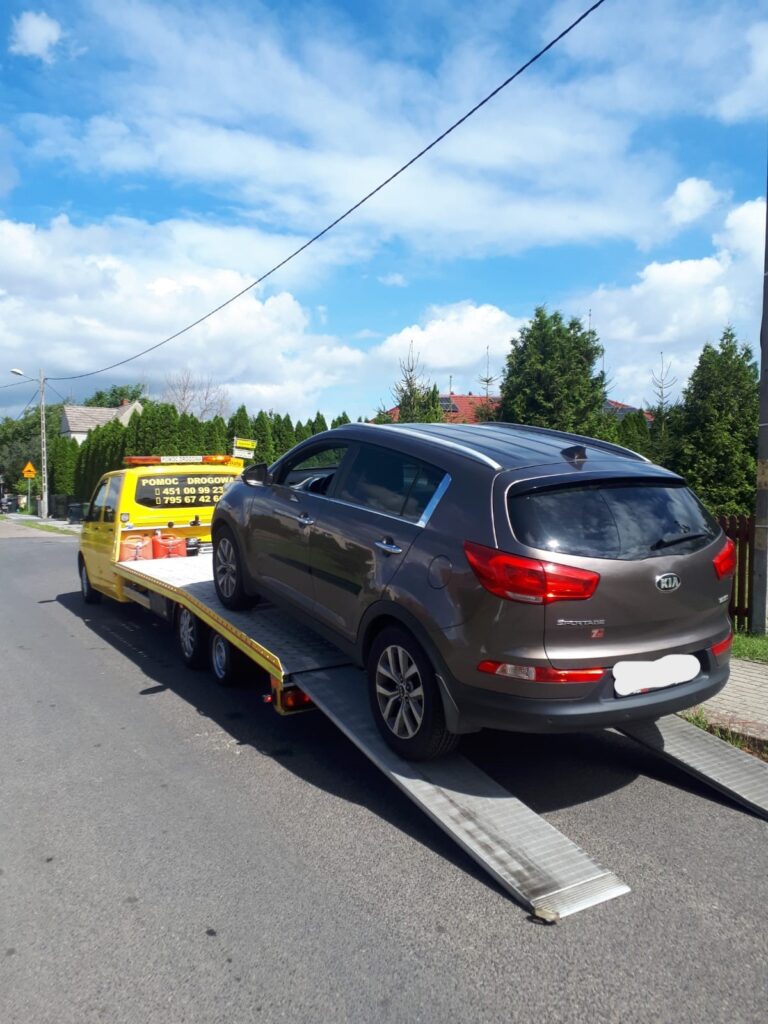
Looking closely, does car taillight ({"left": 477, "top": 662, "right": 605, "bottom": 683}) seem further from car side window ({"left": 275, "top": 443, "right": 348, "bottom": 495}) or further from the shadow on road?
car side window ({"left": 275, "top": 443, "right": 348, "bottom": 495})

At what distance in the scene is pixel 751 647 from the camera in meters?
6.76

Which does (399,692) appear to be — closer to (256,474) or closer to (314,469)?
(314,469)

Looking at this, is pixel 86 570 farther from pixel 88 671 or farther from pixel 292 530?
pixel 292 530


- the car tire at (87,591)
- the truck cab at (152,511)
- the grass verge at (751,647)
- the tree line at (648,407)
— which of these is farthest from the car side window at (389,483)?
the tree line at (648,407)

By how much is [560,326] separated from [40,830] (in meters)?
17.0

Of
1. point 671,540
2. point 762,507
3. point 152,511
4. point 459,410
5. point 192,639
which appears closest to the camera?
point 671,540

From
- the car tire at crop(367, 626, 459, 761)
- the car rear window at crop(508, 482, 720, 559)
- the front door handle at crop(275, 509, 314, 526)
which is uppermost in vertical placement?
the car rear window at crop(508, 482, 720, 559)

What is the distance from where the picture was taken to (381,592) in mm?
4133

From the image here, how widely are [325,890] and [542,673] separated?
1.28 meters

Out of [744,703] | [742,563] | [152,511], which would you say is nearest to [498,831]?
[744,703]

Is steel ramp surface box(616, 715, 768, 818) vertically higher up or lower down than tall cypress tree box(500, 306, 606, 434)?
lower down

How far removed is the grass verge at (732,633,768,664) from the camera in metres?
6.47

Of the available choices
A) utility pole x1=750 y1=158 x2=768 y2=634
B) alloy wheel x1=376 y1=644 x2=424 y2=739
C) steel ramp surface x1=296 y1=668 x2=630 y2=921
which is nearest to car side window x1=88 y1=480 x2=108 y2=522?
steel ramp surface x1=296 y1=668 x2=630 y2=921

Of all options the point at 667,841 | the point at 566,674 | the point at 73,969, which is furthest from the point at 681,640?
the point at 73,969
